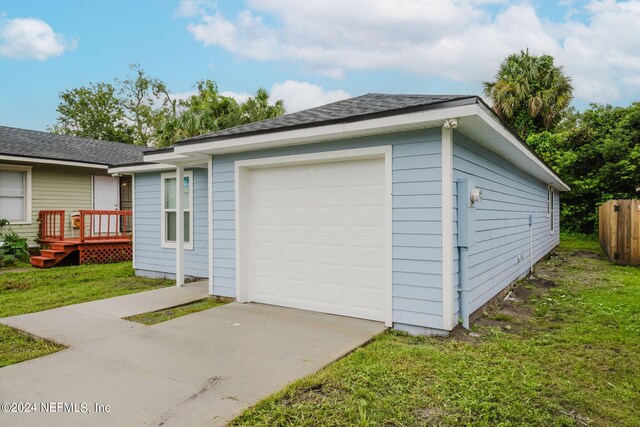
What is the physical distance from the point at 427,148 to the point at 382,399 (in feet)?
8.60

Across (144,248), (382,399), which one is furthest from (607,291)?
(144,248)

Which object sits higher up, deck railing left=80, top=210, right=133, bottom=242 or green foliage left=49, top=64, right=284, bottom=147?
green foliage left=49, top=64, right=284, bottom=147

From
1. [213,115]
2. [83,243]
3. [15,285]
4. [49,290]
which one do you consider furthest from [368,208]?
[213,115]

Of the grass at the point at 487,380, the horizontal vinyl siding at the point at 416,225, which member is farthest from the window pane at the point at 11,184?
the grass at the point at 487,380

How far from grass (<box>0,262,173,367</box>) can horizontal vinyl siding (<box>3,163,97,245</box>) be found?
2.78 metres

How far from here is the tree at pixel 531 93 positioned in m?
19.0

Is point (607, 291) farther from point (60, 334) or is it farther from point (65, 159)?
point (65, 159)

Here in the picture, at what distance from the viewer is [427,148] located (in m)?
4.20

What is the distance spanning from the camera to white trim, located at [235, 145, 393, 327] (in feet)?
14.5

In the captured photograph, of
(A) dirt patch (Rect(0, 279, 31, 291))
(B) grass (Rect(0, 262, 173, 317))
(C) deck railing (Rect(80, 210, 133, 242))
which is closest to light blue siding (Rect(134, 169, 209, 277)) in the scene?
(B) grass (Rect(0, 262, 173, 317))

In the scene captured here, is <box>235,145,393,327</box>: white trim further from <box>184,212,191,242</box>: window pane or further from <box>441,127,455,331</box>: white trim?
<box>184,212,191,242</box>: window pane

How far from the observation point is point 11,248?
404 inches

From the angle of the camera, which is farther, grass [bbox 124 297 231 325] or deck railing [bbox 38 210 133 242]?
deck railing [bbox 38 210 133 242]

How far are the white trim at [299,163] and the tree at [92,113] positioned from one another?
28250 millimetres
